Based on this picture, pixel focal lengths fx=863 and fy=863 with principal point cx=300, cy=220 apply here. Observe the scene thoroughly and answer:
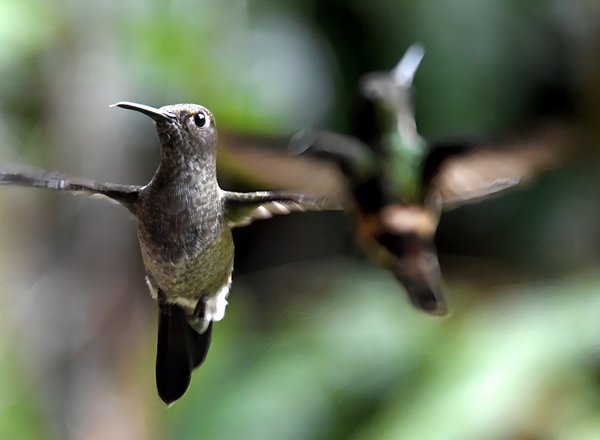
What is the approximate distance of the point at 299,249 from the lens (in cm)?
152

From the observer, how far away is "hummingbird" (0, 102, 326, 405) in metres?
0.24

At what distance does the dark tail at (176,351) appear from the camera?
30 cm

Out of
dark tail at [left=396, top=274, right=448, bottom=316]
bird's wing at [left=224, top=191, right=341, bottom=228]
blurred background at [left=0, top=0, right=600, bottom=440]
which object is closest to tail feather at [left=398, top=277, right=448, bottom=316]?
dark tail at [left=396, top=274, right=448, bottom=316]

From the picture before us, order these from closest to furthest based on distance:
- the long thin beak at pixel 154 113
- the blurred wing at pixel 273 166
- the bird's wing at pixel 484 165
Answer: the long thin beak at pixel 154 113 < the blurred wing at pixel 273 166 < the bird's wing at pixel 484 165

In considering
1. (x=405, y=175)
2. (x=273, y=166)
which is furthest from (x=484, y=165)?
(x=273, y=166)

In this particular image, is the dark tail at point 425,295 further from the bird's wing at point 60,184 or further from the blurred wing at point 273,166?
the bird's wing at point 60,184

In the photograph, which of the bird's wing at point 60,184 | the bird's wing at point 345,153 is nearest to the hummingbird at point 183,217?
the bird's wing at point 60,184

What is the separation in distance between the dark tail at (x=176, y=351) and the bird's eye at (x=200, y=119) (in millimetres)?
80

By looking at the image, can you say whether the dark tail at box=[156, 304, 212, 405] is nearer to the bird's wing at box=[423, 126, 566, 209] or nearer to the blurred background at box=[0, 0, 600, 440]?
the blurred background at box=[0, 0, 600, 440]

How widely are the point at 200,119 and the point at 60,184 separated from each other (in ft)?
0.14

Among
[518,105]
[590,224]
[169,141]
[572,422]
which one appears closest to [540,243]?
[590,224]

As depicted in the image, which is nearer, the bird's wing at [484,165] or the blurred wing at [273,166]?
the blurred wing at [273,166]

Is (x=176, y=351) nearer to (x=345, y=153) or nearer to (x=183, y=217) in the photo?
(x=183, y=217)

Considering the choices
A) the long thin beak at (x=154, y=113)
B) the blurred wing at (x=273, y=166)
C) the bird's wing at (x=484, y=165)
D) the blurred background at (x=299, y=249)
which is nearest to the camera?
the long thin beak at (x=154, y=113)
